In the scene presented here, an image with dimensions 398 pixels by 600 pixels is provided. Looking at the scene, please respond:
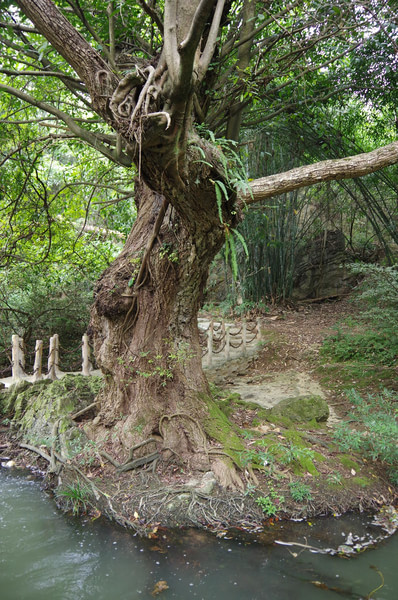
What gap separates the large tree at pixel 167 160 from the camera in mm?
2717

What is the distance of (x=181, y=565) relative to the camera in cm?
305

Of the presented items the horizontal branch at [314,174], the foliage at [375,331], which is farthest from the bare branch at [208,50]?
the foliage at [375,331]

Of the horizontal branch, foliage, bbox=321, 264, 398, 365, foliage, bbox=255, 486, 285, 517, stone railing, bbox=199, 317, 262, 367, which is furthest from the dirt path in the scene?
the horizontal branch

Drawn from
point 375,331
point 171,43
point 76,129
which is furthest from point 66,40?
point 375,331

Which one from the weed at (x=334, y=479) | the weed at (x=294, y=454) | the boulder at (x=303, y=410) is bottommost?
the weed at (x=334, y=479)

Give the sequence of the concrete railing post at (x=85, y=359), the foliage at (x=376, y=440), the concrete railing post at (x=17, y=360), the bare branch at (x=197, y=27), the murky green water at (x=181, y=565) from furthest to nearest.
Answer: the concrete railing post at (x=85, y=359)
the concrete railing post at (x=17, y=360)
the foliage at (x=376, y=440)
the murky green water at (x=181, y=565)
the bare branch at (x=197, y=27)

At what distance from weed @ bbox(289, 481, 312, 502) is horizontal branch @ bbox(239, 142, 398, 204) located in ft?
8.09

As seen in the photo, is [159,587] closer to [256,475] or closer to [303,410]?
[256,475]

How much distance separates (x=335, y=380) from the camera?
6656 millimetres

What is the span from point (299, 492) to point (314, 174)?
271cm

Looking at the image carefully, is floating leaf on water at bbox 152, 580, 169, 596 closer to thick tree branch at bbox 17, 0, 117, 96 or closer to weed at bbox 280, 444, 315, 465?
weed at bbox 280, 444, 315, 465

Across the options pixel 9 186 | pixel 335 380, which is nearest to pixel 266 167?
pixel 335 380

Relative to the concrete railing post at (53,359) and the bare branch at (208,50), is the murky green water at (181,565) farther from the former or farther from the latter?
the bare branch at (208,50)

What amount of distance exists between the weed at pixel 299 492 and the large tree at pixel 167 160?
0.69 m
